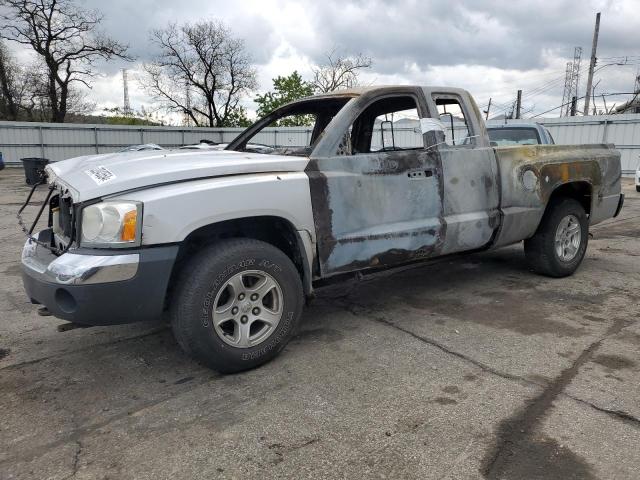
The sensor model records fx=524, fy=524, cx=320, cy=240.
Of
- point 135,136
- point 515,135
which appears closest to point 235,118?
point 135,136

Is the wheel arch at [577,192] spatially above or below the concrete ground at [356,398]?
above

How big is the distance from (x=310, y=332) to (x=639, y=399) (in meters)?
2.20

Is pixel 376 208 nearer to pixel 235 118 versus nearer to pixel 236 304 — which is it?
pixel 236 304

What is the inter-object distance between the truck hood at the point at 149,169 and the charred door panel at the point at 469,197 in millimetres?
1380

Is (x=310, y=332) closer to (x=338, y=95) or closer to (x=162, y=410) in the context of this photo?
(x=162, y=410)

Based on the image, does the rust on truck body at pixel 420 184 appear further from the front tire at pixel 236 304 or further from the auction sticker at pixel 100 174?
the auction sticker at pixel 100 174

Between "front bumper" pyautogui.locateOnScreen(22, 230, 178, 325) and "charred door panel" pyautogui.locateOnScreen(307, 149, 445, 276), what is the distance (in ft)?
3.63

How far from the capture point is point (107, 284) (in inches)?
111

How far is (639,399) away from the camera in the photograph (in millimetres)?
2955

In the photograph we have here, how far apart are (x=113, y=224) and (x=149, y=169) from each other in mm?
405

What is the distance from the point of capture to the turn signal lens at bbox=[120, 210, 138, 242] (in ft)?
9.36

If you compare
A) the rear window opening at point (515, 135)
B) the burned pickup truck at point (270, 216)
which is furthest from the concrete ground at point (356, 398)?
the rear window opening at point (515, 135)

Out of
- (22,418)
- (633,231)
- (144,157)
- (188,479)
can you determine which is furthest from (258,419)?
(633,231)

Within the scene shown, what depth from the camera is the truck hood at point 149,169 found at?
295 centimetres
